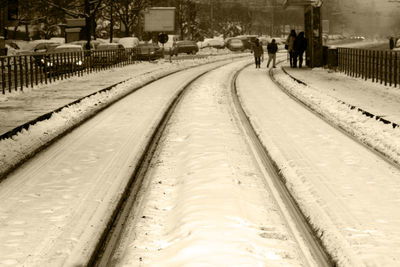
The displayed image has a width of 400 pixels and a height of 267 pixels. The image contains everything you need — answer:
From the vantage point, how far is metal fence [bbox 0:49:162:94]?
2136cm

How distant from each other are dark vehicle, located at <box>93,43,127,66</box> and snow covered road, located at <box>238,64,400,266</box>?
846 inches

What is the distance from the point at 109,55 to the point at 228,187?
A: 30081 mm

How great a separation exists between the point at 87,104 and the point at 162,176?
30.3 feet

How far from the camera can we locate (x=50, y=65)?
26.1 meters

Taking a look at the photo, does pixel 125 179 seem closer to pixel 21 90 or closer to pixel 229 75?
pixel 21 90

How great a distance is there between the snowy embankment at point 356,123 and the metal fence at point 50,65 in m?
8.77

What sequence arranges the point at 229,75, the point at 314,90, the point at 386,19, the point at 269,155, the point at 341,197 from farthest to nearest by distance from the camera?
the point at 386,19 → the point at 229,75 → the point at 314,90 → the point at 269,155 → the point at 341,197

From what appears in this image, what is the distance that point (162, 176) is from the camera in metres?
8.73

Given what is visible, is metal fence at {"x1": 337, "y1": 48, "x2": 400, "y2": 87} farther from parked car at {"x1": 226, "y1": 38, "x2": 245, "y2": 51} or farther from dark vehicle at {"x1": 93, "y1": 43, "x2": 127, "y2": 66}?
parked car at {"x1": 226, "y1": 38, "x2": 245, "y2": 51}

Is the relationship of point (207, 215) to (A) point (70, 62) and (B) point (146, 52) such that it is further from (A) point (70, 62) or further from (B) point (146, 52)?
(B) point (146, 52)

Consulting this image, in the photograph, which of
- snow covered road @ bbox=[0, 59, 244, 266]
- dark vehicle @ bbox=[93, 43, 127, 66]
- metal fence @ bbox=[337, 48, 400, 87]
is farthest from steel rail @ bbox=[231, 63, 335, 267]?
dark vehicle @ bbox=[93, 43, 127, 66]

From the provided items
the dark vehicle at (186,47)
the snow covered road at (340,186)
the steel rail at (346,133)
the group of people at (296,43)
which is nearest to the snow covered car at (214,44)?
the dark vehicle at (186,47)

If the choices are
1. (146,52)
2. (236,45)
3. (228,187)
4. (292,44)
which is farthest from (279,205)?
(236,45)

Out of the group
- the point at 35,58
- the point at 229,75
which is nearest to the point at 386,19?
the point at 229,75
